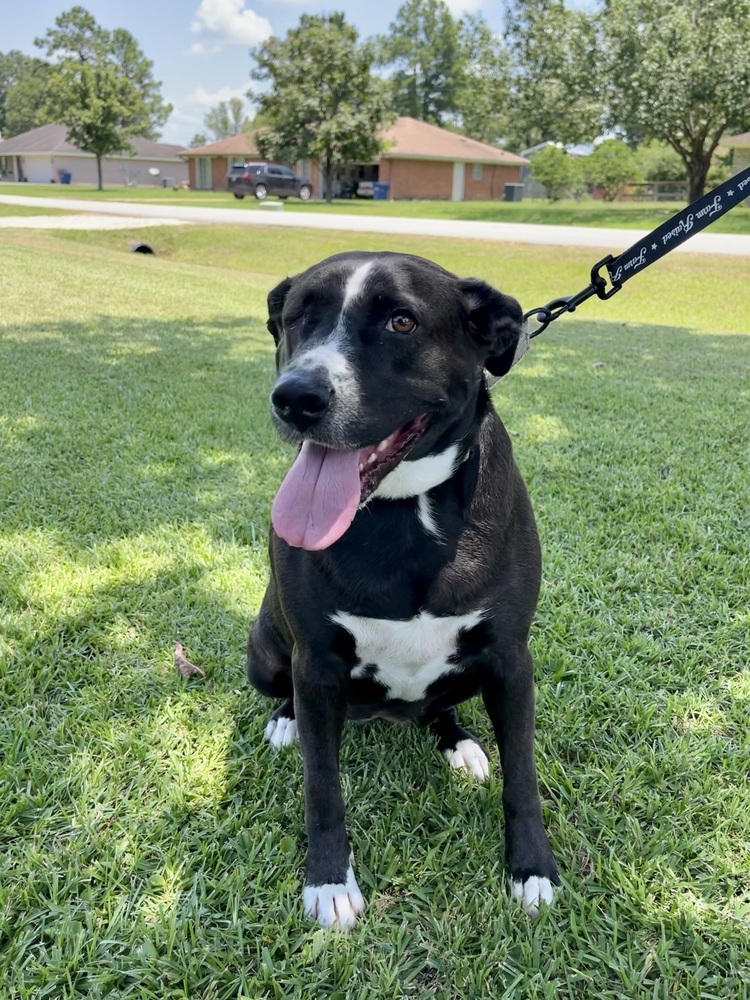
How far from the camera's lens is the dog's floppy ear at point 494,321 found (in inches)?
76.5

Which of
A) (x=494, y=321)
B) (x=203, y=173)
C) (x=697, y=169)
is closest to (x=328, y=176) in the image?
(x=697, y=169)

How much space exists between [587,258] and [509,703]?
568 inches

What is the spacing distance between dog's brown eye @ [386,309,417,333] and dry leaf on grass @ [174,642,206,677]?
1.40m

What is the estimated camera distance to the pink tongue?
1720mm

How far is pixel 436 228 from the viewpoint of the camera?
2097 cm

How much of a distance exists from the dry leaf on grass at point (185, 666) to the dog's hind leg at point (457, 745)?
31.5 inches

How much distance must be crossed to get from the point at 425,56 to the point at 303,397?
2934 inches

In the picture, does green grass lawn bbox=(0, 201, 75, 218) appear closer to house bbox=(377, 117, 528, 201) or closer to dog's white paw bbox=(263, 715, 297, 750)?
house bbox=(377, 117, 528, 201)

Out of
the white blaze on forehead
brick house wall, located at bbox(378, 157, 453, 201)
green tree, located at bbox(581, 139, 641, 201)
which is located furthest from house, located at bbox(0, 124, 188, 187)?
the white blaze on forehead

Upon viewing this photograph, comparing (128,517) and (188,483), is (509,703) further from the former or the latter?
(188,483)

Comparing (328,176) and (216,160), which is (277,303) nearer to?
(328,176)

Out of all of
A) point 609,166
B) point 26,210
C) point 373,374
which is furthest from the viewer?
point 609,166

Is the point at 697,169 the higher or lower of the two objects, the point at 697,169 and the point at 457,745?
the higher

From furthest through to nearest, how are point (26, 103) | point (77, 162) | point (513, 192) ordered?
point (26, 103), point (77, 162), point (513, 192)
